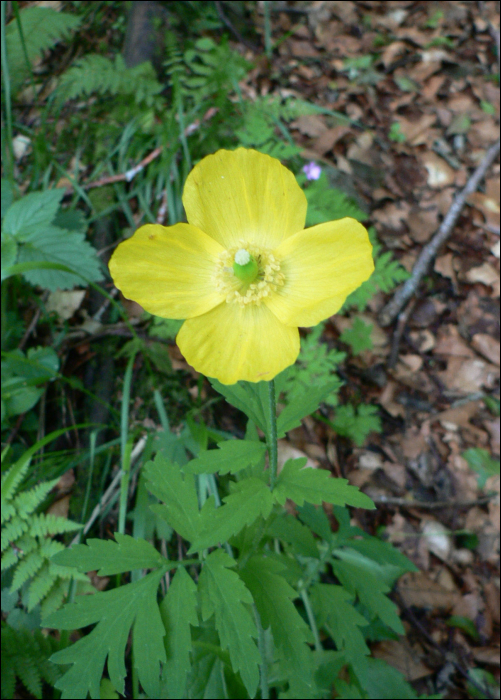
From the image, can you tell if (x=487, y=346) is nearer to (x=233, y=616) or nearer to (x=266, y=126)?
(x=266, y=126)

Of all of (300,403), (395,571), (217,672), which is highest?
(300,403)

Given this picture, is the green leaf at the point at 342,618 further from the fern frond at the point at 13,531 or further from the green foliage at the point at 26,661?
the fern frond at the point at 13,531

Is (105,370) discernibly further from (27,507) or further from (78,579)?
(78,579)

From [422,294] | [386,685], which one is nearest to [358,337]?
[422,294]

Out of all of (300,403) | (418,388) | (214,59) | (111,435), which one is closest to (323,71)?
(214,59)

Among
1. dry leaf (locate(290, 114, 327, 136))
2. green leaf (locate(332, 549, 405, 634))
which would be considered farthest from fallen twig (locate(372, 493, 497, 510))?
dry leaf (locate(290, 114, 327, 136))
